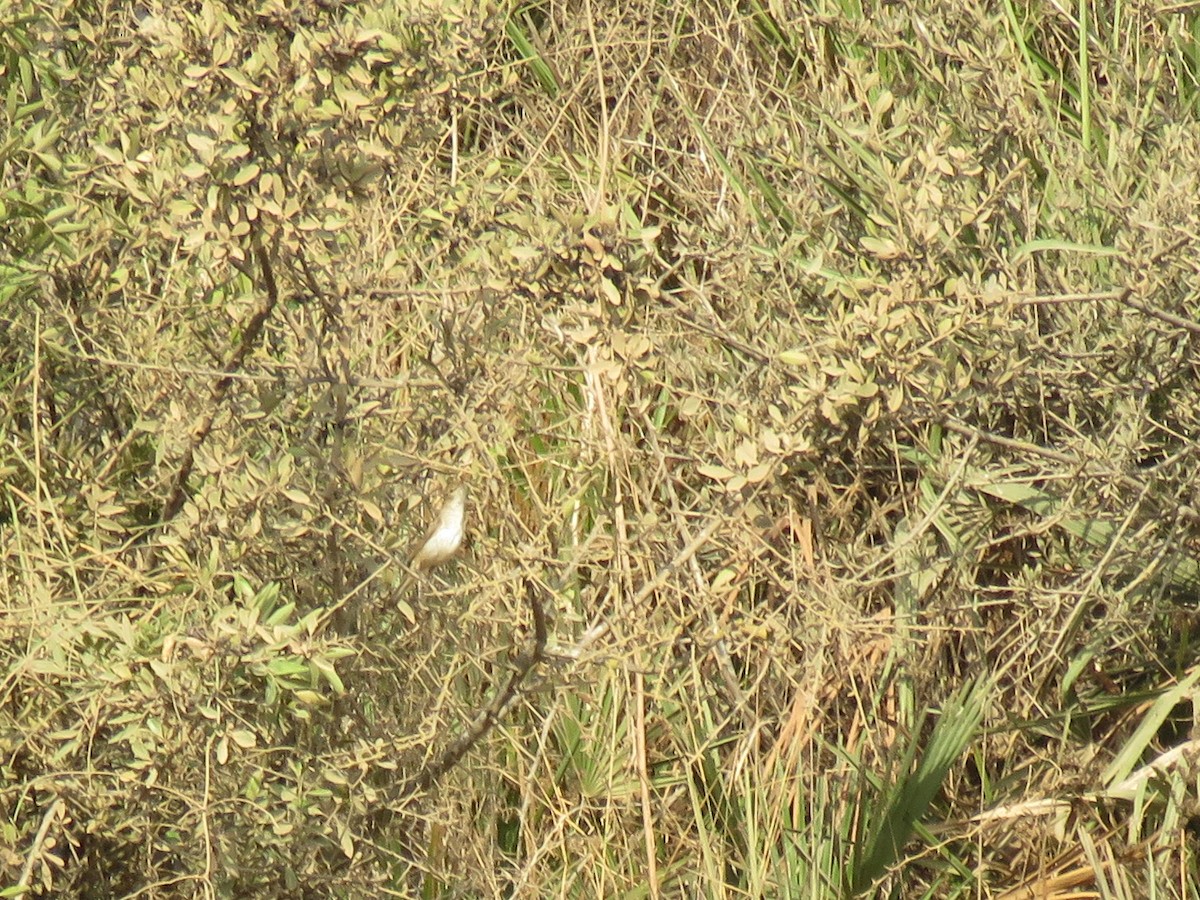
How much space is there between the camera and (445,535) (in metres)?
2.01

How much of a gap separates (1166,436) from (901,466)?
0.39 m

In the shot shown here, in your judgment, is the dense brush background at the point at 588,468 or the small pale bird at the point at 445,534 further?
the small pale bird at the point at 445,534

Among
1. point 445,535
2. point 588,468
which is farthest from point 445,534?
point 588,468

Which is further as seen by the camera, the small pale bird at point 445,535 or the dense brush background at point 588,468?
the small pale bird at point 445,535

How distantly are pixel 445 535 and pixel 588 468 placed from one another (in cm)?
22

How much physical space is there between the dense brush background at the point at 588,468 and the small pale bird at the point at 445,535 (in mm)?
25

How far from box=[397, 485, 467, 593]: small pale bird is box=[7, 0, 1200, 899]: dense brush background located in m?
0.02

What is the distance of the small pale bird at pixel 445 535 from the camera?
1991 millimetres

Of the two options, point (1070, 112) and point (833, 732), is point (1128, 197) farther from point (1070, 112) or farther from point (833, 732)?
point (833, 732)

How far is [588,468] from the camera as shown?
2105 mm

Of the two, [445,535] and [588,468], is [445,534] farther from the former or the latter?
[588,468]

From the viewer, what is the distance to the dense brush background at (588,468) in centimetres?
177

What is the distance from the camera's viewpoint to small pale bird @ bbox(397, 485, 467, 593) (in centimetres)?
199

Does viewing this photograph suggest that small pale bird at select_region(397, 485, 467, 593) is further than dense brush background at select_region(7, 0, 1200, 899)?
Yes
